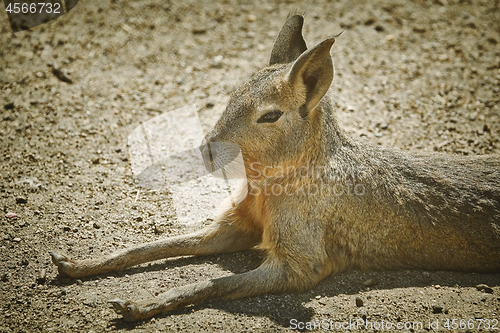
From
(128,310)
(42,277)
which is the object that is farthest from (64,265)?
(128,310)

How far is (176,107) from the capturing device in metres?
6.74

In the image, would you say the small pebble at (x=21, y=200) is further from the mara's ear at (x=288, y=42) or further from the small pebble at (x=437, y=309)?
the small pebble at (x=437, y=309)

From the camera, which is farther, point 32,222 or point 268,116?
point 32,222

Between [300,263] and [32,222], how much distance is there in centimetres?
263

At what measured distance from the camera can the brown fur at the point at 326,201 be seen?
3.93 metres

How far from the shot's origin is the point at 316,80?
390cm

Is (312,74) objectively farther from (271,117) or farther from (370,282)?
(370,282)

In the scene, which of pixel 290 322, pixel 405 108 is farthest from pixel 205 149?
pixel 405 108

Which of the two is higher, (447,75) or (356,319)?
(447,75)

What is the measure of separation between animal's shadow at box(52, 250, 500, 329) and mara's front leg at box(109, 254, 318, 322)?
59 millimetres

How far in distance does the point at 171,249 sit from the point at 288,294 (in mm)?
1164

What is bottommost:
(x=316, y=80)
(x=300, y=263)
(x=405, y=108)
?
(x=300, y=263)

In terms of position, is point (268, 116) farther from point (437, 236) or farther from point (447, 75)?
point (447, 75)

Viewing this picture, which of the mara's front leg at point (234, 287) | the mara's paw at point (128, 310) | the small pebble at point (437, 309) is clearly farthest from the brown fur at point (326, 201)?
the small pebble at point (437, 309)
